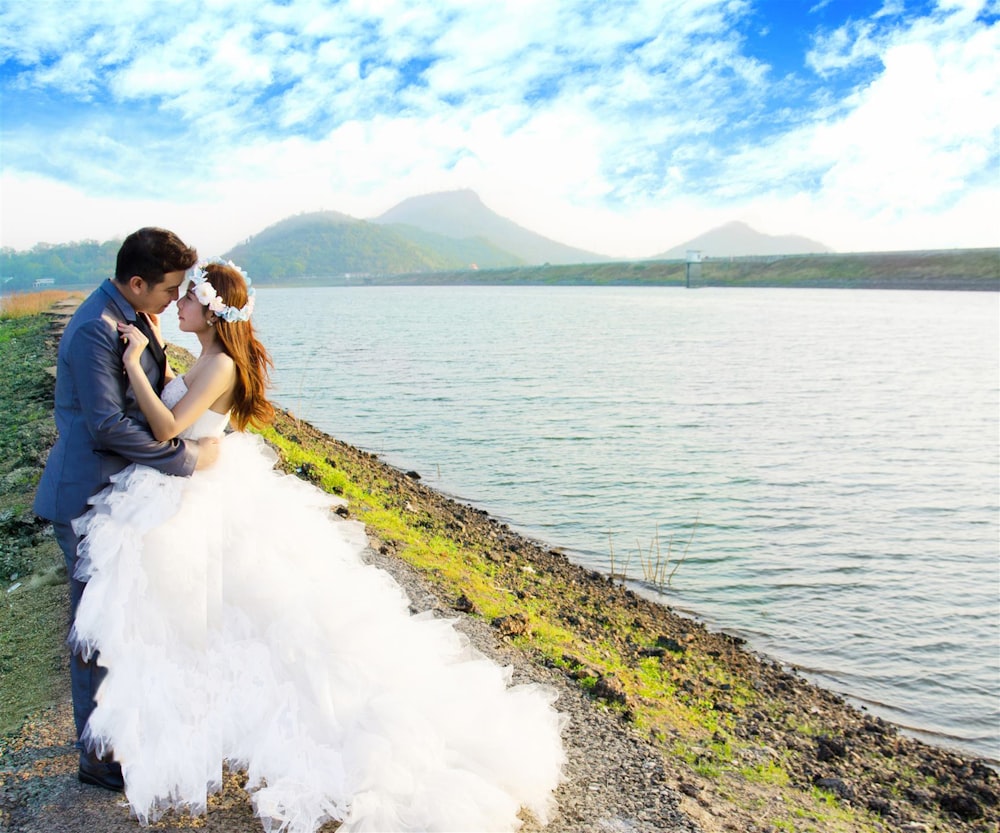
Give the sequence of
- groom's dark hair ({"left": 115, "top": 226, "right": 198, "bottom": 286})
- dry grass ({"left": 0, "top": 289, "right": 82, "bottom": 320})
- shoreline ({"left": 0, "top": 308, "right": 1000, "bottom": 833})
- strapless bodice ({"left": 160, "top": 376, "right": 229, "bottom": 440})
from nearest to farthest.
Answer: groom's dark hair ({"left": 115, "top": 226, "right": 198, "bottom": 286})
strapless bodice ({"left": 160, "top": 376, "right": 229, "bottom": 440})
shoreline ({"left": 0, "top": 308, "right": 1000, "bottom": 833})
dry grass ({"left": 0, "top": 289, "right": 82, "bottom": 320})

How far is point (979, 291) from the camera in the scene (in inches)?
3784

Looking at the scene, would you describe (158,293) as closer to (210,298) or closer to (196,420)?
(210,298)

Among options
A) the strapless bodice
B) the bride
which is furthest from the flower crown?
the strapless bodice

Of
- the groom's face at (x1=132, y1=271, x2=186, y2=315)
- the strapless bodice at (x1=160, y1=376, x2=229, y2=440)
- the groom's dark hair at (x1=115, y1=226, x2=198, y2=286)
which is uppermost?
the groom's dark hair at (x1=115, y1=226, x2=198, y2=286)

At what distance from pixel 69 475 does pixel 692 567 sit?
10398 mm

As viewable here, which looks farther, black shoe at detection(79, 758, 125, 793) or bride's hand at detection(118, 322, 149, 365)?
black shoe at detection(79, 758, 125, 793)

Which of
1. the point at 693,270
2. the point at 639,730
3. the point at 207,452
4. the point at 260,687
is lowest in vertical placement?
the point at 639,730

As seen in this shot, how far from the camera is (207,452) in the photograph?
453 cm

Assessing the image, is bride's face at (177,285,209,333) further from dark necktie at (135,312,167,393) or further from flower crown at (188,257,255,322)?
dark necktie at (135,312,167,393)

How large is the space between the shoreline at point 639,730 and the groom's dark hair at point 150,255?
2.91 m

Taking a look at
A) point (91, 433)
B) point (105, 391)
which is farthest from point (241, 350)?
point (91, 433)

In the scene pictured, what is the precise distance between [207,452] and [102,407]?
2.07 ft

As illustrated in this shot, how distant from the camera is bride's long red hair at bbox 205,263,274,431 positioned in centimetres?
456

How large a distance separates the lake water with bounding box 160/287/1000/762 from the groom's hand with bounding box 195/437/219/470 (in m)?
8.16
